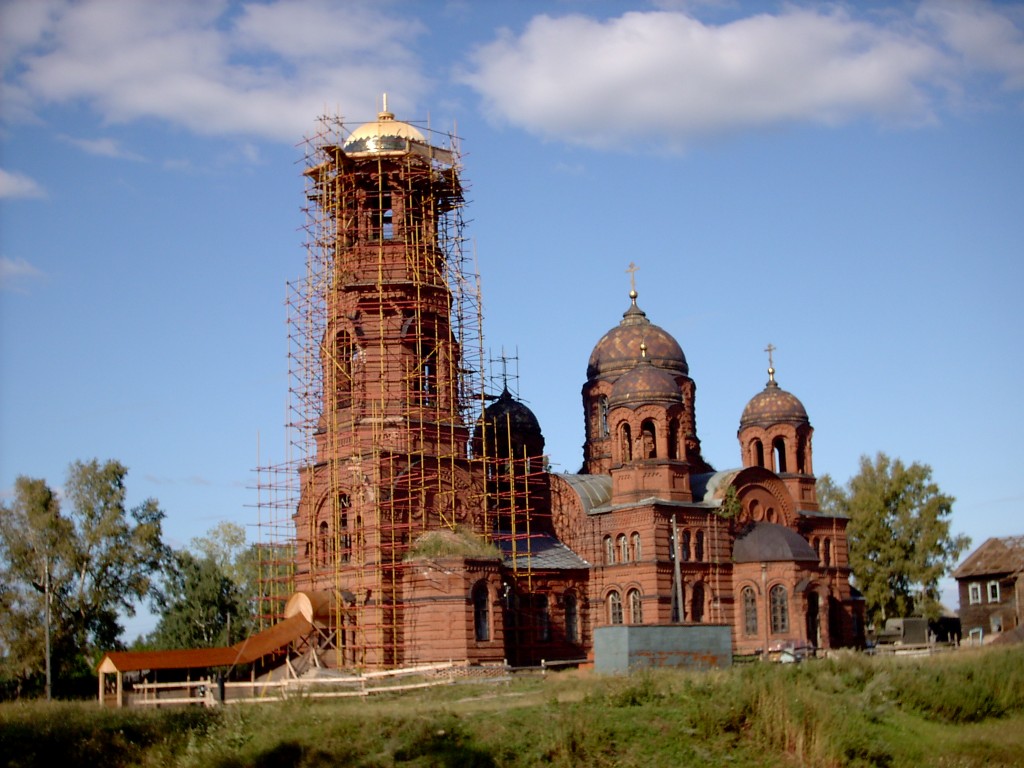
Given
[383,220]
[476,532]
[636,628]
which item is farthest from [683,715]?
[383,220]

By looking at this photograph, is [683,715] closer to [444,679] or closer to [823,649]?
[444,679]

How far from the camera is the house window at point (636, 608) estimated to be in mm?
42812

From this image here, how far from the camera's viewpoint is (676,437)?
4475cm

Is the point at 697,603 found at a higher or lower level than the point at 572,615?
higher

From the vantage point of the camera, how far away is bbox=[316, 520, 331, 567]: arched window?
133ft

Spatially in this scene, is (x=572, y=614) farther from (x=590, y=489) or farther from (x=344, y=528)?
(x=344, y=528)

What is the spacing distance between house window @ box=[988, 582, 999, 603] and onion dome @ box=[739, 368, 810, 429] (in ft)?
38.0

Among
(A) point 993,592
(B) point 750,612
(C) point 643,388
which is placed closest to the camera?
(B) point 750,612

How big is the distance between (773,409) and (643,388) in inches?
296

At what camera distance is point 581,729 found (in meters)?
24.9

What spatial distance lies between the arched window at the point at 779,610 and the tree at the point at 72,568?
20.1 metres

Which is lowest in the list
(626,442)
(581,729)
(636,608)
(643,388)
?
(581,729)

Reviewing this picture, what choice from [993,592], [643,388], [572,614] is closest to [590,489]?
[643,388]

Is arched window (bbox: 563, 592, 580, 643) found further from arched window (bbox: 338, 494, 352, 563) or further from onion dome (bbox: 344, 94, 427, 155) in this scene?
onion dome (bbox: 344, 94, 427, 155)
